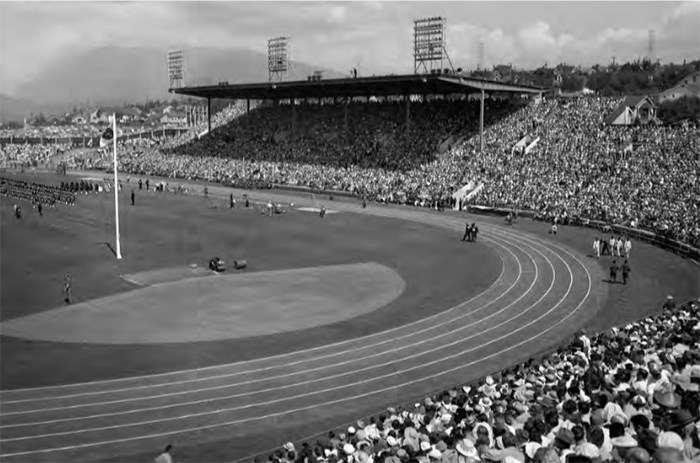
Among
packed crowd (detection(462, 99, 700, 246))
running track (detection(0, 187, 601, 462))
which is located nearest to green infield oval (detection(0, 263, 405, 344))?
running track (detection(0, 187, 601, 462))

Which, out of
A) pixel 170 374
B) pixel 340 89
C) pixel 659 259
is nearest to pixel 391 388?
pixel 170 374

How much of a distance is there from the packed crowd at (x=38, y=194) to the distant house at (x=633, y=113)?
46723 mm

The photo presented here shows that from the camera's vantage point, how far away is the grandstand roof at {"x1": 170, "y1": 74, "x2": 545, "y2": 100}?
61.7m

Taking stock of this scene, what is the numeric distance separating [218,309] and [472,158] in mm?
39641

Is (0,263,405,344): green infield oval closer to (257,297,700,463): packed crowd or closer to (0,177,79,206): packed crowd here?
(257,297,700,463): packed crowd

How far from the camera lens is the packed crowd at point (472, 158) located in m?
45.0

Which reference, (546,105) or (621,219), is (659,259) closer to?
(621,219)

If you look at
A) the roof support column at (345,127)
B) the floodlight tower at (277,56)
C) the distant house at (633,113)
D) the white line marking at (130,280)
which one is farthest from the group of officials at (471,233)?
the floodlight tower at (277,56)

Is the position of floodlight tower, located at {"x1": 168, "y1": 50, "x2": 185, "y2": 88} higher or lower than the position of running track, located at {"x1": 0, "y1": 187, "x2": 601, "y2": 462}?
higher

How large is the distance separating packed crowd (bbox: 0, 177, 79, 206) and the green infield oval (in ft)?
106

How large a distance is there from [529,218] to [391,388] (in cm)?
3263

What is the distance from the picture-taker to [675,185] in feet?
141

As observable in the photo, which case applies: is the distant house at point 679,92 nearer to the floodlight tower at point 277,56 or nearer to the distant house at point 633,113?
the distant house at point 633,113

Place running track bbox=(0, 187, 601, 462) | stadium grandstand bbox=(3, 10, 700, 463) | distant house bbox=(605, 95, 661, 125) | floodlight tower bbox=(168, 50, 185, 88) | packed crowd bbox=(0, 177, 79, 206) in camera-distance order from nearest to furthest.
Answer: stadium grandstand bbox=(3, 10, 700, 463) < running track bbox=(0, 187, 601, 462) < packed crowd bbox=(0, 177, 79, 206) < distant house bbox=(605, 95, 661, 125) < floodlight tower bbox=(168, 50, 185, 88)
